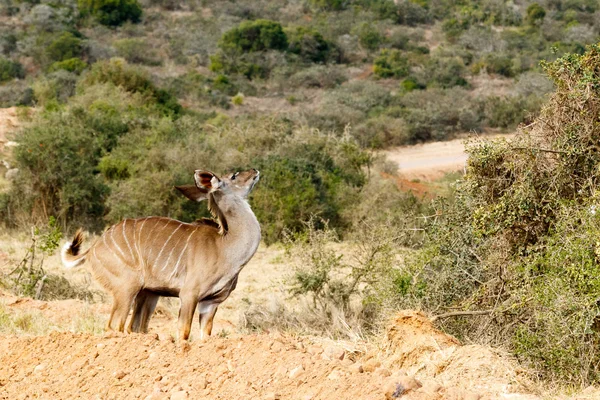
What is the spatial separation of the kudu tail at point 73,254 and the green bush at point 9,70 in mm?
31282

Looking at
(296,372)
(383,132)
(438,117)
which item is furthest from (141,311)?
(438,117)

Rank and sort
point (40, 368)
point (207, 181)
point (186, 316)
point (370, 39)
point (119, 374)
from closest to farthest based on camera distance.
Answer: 1. point (119, 374)
2. point (40, 368)
3. point (186, 316)
4. point (207, 181)
5. point (370, 39)

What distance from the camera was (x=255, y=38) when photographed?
48031 mm

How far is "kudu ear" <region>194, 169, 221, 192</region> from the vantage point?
8.21m

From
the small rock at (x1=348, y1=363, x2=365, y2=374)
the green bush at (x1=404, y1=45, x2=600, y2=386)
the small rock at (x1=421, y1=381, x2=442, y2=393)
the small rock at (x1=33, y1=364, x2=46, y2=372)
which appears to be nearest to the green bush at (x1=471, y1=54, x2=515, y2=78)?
the green bush at (x1=404, y1=45, x2=600, y2=386)

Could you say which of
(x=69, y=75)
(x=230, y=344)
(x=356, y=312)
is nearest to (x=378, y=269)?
(x=356, y=312)

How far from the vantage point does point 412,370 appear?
7.48 metres

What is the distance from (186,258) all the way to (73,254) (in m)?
1.21

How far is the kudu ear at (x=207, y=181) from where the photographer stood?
26.9 feet

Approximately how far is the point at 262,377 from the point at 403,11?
5591cm

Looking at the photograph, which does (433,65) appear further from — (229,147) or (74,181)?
(74,181)

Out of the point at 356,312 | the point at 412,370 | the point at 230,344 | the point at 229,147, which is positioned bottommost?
the point at 229,147

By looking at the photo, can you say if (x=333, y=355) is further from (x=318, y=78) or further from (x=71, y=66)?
(x=318, y=78)

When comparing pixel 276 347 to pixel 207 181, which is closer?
pixel 276 347
